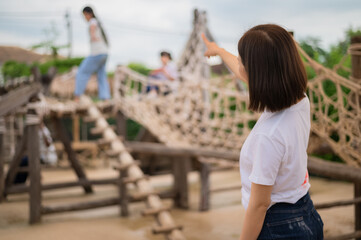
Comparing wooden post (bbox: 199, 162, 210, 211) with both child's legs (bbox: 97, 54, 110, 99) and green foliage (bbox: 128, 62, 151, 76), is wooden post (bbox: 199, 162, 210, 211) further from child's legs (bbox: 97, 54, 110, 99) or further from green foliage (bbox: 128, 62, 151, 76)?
green foliage (bbox: 128, 62, 151, 76)

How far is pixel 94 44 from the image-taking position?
3971 mm

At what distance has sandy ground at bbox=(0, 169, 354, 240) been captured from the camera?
11.6ft

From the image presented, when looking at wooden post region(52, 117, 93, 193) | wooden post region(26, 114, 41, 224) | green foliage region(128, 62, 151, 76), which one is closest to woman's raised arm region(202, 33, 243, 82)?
wooden post region(26, 114, 41, 224)

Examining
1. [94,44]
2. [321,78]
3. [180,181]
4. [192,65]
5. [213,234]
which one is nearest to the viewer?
[321,78]

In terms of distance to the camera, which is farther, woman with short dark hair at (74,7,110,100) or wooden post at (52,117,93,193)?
wooden post at (52,117,93,193)

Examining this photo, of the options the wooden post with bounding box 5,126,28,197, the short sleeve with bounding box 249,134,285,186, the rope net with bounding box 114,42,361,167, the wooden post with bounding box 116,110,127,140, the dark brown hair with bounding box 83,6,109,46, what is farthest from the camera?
the wooden post with bounding box 5,126,28,197

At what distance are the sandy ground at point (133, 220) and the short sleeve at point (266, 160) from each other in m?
1.87

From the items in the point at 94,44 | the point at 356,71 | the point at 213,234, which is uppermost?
the point at 94,44

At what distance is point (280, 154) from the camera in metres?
0.76

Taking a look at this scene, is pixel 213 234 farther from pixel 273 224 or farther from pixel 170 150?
pixel 273 224

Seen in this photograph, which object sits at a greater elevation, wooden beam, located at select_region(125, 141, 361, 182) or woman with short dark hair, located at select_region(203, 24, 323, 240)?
woman with short dark hair, located at select_region(203, 24, 323, 240)

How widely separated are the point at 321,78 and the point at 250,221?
5.31ft

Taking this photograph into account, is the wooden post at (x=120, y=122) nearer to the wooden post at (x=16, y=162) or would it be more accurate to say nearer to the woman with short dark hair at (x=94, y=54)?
the woman with short dark hair at (x=94, y=54)

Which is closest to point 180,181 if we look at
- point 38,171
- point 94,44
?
point 38,171
